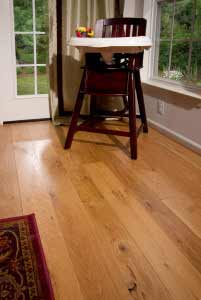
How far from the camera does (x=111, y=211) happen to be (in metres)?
1.46

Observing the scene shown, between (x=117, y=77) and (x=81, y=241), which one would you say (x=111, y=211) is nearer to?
(x=81, y=241)

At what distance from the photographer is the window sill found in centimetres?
216

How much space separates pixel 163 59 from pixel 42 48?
1.07 metres

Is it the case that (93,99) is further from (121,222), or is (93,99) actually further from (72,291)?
(72,291)

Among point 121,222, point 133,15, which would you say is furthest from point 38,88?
point 121,222

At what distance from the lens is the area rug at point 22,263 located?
979 mm

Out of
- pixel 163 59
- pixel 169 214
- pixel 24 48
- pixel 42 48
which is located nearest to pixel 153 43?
pixel 163 59

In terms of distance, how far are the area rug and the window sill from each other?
138cm

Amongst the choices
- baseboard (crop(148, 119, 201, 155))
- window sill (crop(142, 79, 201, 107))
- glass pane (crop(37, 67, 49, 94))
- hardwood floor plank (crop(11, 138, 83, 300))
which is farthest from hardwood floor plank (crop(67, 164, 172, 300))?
glass pane (crop(37, 67, 49, 94))

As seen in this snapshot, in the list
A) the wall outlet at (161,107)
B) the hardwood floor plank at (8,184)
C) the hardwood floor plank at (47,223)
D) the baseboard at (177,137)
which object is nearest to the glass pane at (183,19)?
the wall outlet at (161,107)

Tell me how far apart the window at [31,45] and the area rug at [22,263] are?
5.91 ft

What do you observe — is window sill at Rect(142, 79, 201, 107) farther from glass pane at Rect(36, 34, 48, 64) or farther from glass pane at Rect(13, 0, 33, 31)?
glass pane at Rect(13, 0, 33, 31)

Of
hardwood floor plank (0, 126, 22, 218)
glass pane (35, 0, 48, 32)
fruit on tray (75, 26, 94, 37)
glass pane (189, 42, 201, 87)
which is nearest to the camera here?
hardwood floor plank (0, 126, 22, 218)

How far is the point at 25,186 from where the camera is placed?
5.49 ft
